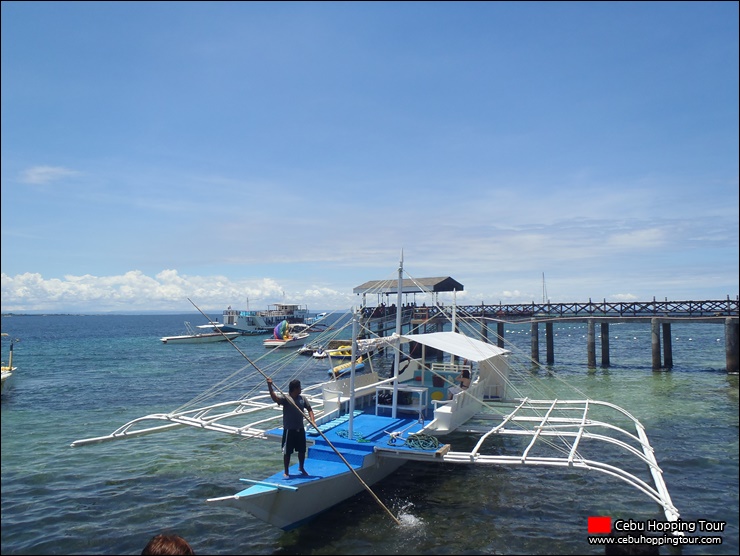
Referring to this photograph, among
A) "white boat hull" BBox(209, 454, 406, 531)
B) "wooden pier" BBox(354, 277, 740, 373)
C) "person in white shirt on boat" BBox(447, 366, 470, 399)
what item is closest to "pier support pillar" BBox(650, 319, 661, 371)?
"wooden pier" BBox(354, 277, 740, 373)

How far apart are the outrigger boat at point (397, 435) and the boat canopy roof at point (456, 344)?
6 cm

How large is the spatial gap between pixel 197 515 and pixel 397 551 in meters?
4.92

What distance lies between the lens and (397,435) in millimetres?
11945

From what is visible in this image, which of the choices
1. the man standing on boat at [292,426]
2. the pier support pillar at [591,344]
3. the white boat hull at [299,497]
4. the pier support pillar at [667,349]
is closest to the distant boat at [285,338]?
the pier support pillar at [591,344]

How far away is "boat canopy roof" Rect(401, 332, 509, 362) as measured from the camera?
14033 millimetres

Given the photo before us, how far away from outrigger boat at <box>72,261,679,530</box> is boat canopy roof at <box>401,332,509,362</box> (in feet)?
0.20

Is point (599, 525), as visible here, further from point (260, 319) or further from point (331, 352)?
point (260, 319)

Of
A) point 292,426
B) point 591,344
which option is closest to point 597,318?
point 591,344

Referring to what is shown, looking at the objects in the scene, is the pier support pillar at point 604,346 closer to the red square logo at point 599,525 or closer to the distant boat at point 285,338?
the red square logo at point 599,525

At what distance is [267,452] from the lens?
53.6 feet

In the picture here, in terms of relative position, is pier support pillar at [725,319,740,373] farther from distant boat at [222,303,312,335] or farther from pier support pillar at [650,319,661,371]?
distant boat at [222,303,312,335]

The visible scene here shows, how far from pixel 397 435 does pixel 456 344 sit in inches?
179

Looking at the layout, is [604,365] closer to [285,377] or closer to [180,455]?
[285,377]

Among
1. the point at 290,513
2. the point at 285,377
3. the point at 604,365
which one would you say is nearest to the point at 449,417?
the point at 290,513
